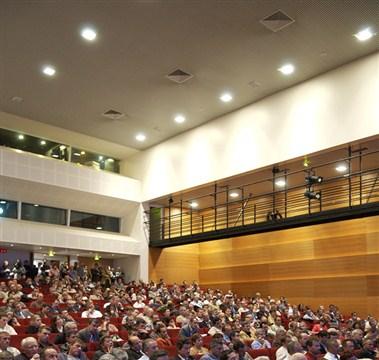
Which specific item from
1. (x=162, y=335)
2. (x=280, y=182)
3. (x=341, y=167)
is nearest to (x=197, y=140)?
(x=280, y=182)

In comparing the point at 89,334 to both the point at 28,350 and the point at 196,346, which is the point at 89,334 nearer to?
the point at 196,346

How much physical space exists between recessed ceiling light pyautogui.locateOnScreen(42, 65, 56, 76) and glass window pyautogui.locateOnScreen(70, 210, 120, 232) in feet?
18.9

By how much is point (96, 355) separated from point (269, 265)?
11830 millimetres

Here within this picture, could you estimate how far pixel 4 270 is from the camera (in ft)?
48.3

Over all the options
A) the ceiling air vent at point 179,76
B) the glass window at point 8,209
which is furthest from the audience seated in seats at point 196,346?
the glass window at point 8,209

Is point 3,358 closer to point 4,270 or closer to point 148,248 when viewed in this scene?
point 4,270

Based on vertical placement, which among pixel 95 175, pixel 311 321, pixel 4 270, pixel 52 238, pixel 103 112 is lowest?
pixel 311 321

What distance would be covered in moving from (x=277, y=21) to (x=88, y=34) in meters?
3.78

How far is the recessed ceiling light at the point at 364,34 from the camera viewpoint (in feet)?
34.7

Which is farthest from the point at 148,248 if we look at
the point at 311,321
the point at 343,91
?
the point at 343,91

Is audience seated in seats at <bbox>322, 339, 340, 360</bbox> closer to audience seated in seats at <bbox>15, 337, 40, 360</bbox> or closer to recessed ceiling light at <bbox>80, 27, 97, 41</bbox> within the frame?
audience seated in seats at <bbox>15, 337, 40, 360</bbox>

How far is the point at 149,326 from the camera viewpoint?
8023 mm

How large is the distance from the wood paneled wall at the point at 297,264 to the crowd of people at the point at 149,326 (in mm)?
738

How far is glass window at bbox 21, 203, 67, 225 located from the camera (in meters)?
15.7
